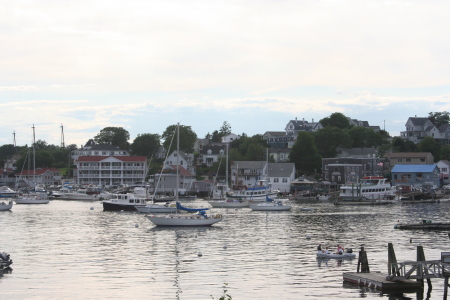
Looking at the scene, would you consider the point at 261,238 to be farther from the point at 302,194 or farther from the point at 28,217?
the point at 302,194

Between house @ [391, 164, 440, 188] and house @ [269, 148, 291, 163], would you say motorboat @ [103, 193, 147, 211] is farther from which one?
house @ [269, 148, 291, 163]

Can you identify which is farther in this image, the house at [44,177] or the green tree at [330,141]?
the house at [44,177]

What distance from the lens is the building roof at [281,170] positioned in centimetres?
16000

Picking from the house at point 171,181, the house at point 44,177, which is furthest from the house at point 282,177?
the house at point 44,177

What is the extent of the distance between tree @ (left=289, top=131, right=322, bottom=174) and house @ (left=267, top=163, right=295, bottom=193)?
9.19 metres

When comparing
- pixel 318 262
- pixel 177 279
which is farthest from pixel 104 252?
pixel 318 262

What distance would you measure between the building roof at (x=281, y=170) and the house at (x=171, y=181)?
21.6 metres

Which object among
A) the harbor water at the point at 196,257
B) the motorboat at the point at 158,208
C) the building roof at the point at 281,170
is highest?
the building roof at the point at 281,170

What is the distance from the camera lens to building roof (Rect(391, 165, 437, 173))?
152 metres

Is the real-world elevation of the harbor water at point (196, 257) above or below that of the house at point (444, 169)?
below

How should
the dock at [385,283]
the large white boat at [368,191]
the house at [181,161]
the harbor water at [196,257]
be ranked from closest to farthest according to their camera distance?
the dock at [385,283]
the harbor water at [196,257]
the large white boat at [368,191]
the house at [181,161]

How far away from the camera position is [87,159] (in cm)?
17575

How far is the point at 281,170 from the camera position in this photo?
529 feet

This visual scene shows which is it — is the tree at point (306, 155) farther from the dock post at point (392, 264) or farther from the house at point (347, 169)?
the dock post at point (392, 264)
